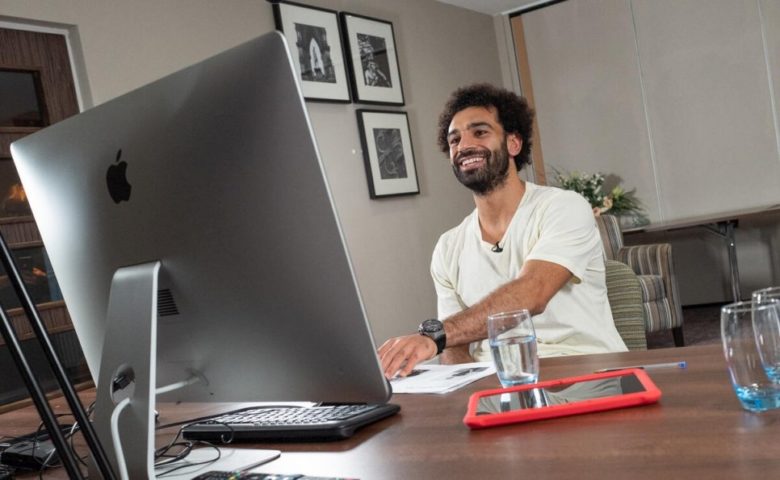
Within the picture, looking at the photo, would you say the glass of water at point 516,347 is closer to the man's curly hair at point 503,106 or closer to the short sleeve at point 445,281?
the short sleeve at point 445,281

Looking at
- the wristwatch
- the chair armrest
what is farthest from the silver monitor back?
the chair armrest

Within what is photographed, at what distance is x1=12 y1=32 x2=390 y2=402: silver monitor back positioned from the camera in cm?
86

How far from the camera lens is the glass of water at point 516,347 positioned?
1.18 meters

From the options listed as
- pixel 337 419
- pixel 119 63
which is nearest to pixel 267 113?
pixel 337 419

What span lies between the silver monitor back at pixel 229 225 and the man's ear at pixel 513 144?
144 centimetres

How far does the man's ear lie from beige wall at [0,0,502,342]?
4.88 feet

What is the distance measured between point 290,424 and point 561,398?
0.40 m

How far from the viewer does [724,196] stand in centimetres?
595

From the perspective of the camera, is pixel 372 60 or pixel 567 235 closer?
pixel 567 235

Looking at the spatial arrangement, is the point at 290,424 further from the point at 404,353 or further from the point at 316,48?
the point at 316,48

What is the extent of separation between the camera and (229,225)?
3.06ft

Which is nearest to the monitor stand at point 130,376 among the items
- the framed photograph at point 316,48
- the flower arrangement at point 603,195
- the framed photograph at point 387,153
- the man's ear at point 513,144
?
the man's ear at point 513,144

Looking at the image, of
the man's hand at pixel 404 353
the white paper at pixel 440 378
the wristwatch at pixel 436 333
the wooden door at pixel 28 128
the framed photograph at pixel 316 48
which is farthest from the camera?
the framed photograph at pixel 316 48

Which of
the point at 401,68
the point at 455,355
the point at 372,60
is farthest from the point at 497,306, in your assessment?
the point at 401,68
